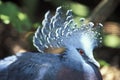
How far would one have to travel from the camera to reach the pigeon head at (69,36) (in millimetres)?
3732

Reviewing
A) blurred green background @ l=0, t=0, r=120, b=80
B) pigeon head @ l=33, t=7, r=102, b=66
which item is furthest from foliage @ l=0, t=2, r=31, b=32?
pigeon head @ l=33, t=7, r=102, b=66

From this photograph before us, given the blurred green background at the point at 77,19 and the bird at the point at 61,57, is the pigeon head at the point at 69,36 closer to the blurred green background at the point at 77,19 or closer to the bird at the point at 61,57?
the bird at the point at 61,57

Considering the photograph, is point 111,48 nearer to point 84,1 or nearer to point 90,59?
point 84,1

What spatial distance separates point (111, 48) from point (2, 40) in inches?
49.7

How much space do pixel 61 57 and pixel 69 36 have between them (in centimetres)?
17

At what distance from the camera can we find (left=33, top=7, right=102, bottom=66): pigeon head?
3.73 m

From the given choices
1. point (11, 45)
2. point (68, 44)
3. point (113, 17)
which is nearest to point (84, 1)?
point (113, 17)

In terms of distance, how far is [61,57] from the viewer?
147 inches

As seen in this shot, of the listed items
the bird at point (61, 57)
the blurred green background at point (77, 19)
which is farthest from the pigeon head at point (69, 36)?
the blurred green background at point (77, 19)

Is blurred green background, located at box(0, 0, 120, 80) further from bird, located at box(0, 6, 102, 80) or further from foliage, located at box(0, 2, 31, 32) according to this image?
bird, located at box(0, 6, 102, 80)

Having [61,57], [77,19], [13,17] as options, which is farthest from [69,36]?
[77,19]

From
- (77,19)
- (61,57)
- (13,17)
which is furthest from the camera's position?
(77,19)

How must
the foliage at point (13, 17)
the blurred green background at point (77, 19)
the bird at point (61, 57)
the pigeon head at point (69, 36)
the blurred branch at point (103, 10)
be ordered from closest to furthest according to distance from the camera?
1. the bird at point (61, 57)
2. the pigeon head at point (69, 36)
3. the foliage at point (13, 17)
4. the blurred branch at point (103, 10)
5. the blurred green background at point (77, 19)

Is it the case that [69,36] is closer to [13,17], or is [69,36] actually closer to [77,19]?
[13,17]
